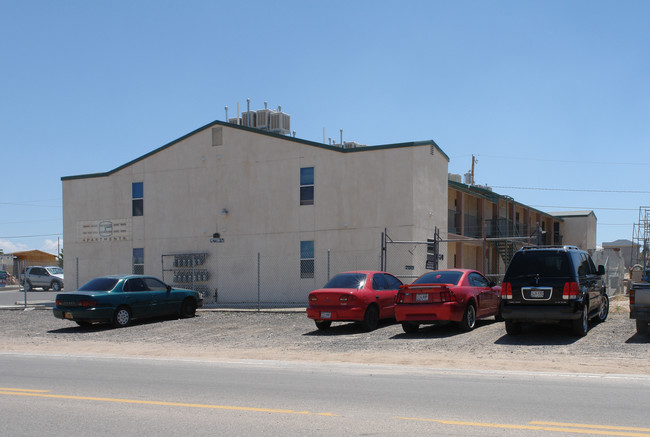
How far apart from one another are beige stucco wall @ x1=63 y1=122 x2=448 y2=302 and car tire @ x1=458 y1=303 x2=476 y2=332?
859 centimetres

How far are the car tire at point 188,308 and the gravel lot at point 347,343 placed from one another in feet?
1.54

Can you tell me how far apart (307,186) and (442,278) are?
11.3m

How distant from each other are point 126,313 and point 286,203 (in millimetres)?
8893

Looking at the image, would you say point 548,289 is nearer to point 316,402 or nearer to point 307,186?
point 316,402

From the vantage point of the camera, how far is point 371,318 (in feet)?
54.9

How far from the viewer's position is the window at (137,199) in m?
29.8

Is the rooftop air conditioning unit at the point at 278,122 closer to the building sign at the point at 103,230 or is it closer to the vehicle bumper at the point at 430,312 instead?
the building sign at the point at 103,230

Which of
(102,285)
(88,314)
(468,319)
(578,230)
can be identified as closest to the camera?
(468,319)

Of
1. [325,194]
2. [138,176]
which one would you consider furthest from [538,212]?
[138,176]

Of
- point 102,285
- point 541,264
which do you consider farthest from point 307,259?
point 541,264

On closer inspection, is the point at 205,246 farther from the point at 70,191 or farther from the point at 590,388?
the point at 590,388

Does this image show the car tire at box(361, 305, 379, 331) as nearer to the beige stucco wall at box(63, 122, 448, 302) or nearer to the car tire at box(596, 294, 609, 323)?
the car tire at box(596, 294, 609, 323)

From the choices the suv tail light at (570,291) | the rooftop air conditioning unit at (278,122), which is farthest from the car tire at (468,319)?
the rooftop air conditioning unit at (278,122)

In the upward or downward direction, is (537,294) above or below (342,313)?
above
